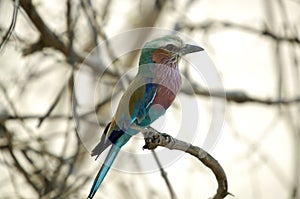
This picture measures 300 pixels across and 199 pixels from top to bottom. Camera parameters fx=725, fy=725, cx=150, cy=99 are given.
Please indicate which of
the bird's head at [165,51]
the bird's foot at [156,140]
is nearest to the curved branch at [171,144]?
the bird's foot at [156,140]

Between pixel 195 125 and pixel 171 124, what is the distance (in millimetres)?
519

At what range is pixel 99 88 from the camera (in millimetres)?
3887

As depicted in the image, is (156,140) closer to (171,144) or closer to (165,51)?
(171,144)

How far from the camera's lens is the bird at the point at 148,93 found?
2395 mm

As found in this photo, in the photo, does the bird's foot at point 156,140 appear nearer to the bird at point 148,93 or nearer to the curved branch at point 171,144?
the curved branch at point 171,144

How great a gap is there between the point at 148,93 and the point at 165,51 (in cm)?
17

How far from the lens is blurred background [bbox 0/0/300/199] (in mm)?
3186

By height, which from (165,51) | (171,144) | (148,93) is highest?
(165,51)

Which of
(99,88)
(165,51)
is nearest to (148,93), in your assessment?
(165,51)

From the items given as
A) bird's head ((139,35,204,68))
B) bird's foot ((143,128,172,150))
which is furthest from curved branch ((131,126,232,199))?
bird's head ((139,35,204,68))

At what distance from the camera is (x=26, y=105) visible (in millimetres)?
4516

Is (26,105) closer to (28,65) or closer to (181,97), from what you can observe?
(28,65)

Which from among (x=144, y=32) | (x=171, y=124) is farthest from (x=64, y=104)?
(x=171, y=124)

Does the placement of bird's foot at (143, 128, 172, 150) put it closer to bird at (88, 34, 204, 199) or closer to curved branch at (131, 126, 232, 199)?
curved branch at (131, 126, 232, 199)
